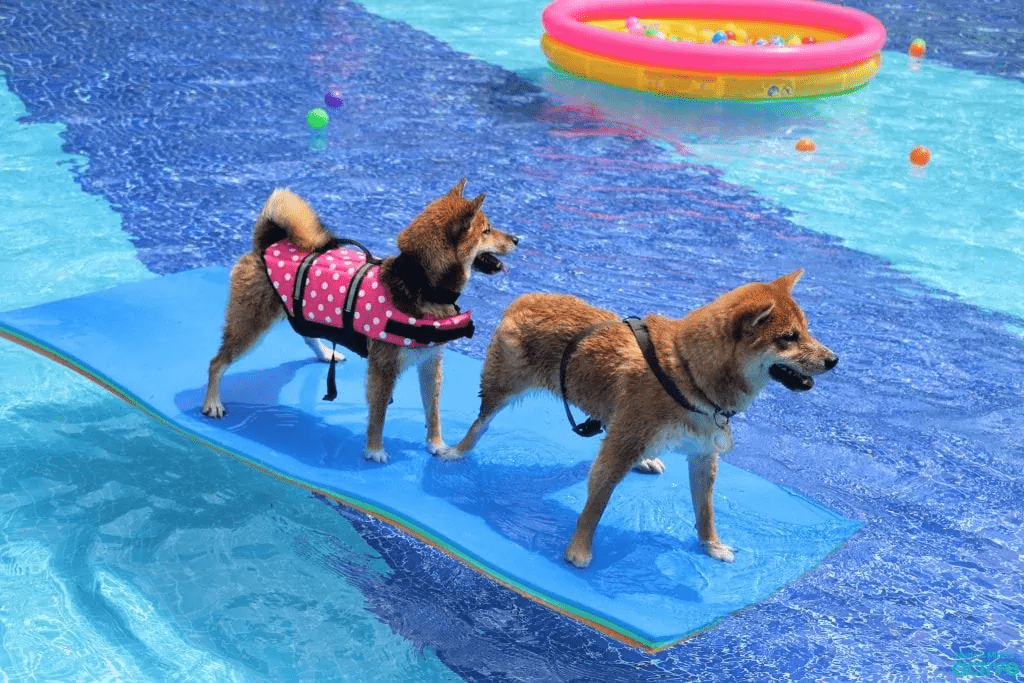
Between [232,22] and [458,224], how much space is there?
9617 millimetres

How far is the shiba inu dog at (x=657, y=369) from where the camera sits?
152 inches

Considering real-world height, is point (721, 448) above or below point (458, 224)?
below

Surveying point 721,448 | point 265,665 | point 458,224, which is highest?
point 458,224

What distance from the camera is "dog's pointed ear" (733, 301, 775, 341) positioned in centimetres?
378

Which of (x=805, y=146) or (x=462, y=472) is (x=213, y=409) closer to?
(x=462, y=472)

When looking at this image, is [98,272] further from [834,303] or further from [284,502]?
[834,303]

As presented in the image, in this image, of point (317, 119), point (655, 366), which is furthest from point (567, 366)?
point (317, 119)

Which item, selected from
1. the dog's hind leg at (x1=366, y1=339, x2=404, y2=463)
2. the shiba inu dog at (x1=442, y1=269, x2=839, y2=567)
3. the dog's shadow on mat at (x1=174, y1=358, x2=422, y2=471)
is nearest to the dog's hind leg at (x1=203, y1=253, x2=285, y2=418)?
the dog's shadow on mat at (x1=174, y1=358, x2=422, y2=471)

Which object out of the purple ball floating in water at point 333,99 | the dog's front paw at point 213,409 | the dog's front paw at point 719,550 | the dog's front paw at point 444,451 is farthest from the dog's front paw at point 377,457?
the purple ball floating in water at point 333,99

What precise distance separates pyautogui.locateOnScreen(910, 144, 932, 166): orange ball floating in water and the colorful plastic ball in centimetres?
556

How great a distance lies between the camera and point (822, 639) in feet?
15.5

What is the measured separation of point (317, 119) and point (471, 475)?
19.9 ft

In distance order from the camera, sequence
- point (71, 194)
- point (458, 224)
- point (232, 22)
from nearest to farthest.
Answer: point (458, 224) → point (71, 194) → point (232, 22)

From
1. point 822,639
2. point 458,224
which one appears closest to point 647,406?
point 458,224
